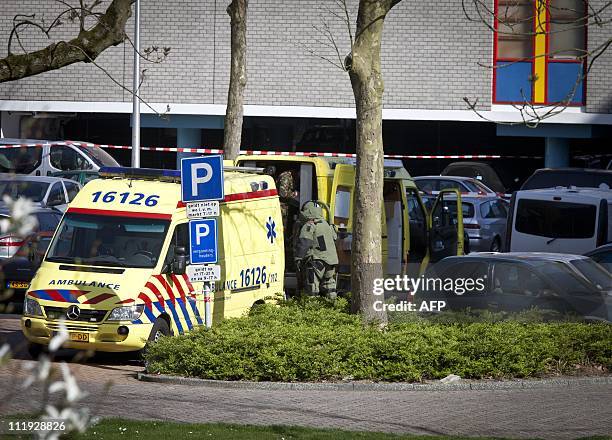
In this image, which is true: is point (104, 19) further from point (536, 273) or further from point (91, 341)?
point (536, 273)

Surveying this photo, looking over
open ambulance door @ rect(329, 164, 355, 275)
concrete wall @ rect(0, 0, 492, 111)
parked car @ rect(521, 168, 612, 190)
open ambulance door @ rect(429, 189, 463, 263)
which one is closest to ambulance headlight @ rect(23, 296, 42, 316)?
open ambulance door @ rect(329, 164, 355, 275)

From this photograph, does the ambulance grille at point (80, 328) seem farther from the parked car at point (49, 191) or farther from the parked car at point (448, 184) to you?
the parked car at point (448, 184)

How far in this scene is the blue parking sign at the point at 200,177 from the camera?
536 inches

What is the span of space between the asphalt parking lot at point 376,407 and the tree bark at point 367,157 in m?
2.58

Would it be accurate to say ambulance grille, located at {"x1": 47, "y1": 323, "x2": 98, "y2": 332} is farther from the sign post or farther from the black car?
the black car

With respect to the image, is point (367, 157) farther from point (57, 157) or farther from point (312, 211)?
point (57, 157)

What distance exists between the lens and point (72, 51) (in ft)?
32.6

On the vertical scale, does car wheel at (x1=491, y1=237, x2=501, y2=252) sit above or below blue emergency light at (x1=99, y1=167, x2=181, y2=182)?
below

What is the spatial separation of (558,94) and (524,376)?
21805 millimetres

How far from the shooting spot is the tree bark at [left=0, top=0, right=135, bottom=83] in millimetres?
9586

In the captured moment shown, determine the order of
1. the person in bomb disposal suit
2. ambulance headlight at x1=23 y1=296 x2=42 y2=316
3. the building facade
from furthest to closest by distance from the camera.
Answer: the building facade → the person in bomb disposal suit → ambulance headlight at x1=23 y1=296 x2=42 y2=316

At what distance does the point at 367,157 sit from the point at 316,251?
1.95 meters

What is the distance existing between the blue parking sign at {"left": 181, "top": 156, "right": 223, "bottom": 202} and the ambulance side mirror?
2.52 ft

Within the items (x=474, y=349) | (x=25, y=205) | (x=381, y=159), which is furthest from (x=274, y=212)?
(x=25, y=205)
